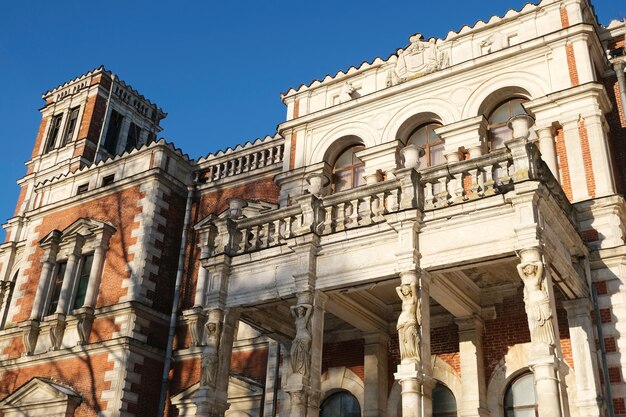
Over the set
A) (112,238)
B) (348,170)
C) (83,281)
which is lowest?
(83,281)

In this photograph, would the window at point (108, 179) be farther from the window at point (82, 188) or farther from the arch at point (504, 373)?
the arch at point (504, 373)

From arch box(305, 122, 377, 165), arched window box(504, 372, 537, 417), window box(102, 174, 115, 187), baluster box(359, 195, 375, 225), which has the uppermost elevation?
window box(102, 174, 115, 187)

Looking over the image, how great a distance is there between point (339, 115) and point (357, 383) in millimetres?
6836

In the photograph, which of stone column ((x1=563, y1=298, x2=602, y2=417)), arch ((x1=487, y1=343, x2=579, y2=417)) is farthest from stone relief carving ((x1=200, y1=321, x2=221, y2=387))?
stone column ((x1=563, y1=298, x2=602, y2=417))

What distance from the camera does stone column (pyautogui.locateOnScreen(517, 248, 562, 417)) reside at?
9734 mm

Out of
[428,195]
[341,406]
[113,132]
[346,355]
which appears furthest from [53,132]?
[428,195]

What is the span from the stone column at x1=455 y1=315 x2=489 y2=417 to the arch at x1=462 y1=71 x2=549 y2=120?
191 inches

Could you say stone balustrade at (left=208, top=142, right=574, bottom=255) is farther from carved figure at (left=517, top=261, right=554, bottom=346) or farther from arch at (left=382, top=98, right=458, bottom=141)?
arch at (left=382, top=98, right=458, bottom=141)

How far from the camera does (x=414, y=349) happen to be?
11.2 m

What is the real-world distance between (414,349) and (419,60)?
8.87 meters

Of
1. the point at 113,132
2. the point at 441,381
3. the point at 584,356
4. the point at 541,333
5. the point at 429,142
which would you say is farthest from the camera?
the point at 113,132

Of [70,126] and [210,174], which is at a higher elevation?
[70,126]

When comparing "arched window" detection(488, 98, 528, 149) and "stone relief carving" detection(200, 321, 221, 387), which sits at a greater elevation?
"arched window" detection(488, 98, 528, 149)

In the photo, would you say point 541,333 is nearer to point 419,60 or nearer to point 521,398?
point 521,398
